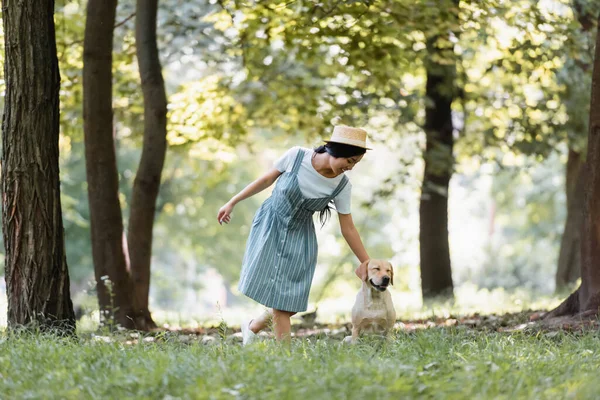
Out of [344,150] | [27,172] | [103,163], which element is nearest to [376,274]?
[344,150]

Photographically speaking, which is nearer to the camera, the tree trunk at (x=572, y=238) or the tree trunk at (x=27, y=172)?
the tree trunk at (x=27, y=172)

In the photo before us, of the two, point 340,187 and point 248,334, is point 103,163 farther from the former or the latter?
point 340,187

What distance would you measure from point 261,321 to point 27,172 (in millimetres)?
2370

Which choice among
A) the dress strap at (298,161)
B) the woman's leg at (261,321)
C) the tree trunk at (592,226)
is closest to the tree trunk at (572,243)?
the tree trunk at (592,226)

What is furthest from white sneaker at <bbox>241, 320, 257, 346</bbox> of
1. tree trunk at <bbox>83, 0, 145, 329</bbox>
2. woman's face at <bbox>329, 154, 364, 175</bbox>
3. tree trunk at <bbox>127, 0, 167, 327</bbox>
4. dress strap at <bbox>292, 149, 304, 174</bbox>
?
tree trunk at <bbox>127, 0, 167, 327</bbox>

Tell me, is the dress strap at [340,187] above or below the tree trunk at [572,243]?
above

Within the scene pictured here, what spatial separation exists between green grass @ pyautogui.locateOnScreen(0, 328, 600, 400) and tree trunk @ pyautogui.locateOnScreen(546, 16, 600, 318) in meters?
2.74

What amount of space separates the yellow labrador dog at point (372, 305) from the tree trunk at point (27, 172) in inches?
97.7

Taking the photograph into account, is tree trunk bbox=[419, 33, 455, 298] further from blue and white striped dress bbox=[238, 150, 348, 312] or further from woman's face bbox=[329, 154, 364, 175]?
woman's face bbox=[329, 154, 364, 175]

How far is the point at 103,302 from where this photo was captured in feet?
35.7

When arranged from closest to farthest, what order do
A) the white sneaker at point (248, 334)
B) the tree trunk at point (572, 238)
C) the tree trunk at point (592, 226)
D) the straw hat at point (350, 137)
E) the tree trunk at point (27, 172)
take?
the straw hat at point (350, 137) → the white sneaker at point (248, 334) → the tree trunk at point (27, 172) → the tree trunk at point (592, 226) → the tree trunk at point (572, 238)

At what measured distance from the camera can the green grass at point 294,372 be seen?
15.5 ft

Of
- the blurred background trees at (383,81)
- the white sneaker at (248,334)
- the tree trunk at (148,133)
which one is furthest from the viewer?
the blurred background trees at (383,81)

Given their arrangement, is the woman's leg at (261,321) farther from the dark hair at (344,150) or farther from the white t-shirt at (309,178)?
the dark hair at (344,150)
